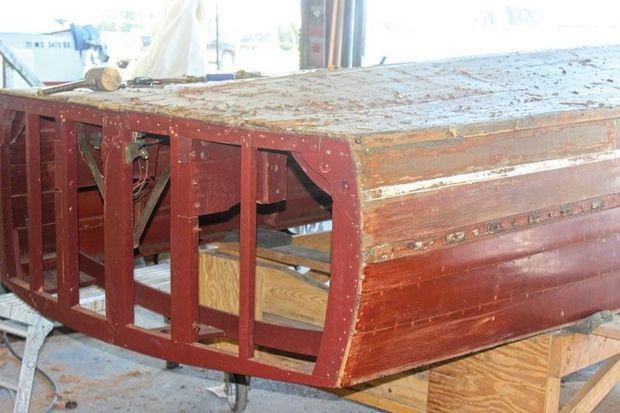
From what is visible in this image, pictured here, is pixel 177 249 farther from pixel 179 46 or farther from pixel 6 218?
pixel 179 46

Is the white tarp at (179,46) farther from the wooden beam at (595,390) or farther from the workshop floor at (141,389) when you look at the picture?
the wooden beam at (595,390)

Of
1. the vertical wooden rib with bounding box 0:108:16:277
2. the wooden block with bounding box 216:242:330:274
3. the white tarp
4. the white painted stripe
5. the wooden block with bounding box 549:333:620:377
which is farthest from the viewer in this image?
the white tarp

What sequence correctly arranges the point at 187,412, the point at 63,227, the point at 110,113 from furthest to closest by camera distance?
1. the point at 187,412
2. the point at 63,227
3. the point at 110,113

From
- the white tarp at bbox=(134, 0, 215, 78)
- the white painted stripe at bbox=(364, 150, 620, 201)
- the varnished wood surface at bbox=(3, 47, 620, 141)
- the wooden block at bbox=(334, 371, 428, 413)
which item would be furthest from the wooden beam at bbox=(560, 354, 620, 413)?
the white tarp at bbox=(134, 0, 215, 78)

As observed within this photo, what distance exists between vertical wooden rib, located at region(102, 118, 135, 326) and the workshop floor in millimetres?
1799

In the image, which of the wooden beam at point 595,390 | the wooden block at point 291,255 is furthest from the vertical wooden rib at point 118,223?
the wooden beam at point 595,390

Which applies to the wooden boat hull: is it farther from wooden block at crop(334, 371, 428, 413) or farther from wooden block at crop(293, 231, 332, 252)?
wooden block at crop(293, 231, 332, 252)

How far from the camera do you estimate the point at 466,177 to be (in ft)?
9.16

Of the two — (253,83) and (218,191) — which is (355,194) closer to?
(218,191)

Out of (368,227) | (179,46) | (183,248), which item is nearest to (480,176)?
(368,227)

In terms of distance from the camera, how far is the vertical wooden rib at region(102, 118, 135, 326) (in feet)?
10.5

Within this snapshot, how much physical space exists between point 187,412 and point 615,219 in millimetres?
2652

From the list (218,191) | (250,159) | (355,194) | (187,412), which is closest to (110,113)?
(218,191)

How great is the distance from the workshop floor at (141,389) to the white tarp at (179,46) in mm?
2645
